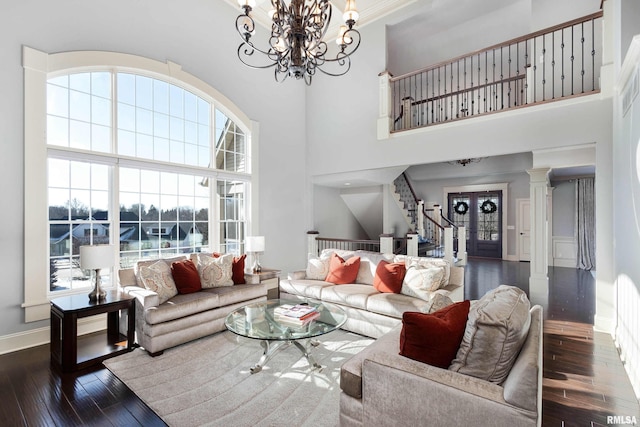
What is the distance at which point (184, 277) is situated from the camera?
3658 mm

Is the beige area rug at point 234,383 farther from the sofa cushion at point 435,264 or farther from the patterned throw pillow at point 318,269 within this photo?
the patterned throw pillow at point 318,269

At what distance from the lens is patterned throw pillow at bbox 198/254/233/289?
3.94 metres

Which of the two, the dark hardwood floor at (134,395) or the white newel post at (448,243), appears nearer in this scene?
the dark hardwood floor at (134,395)

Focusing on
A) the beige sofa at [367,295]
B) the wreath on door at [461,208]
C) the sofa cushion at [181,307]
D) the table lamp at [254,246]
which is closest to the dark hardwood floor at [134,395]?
the sofa cushion at [181,307]

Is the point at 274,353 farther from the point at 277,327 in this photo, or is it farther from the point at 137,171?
the point at 137,171

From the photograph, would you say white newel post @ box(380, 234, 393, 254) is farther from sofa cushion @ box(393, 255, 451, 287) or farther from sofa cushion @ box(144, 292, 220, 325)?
sofa cushion @ box(144, 292, 220, 325)

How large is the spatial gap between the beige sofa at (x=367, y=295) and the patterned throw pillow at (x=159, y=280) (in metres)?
1.57

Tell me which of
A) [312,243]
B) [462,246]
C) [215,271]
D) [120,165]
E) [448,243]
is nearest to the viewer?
[215,271]

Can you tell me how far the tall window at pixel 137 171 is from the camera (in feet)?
12.1

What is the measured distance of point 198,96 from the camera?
5.12 metres

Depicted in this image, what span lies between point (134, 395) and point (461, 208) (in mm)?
9895

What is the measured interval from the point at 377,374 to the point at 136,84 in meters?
4.77

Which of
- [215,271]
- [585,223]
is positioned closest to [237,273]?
[215,271]

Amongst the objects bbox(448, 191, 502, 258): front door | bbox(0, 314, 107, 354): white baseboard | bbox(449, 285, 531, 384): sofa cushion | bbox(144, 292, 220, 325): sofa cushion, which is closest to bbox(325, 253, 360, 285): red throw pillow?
bbox(144, 292, 220, 325): sofa cushion
